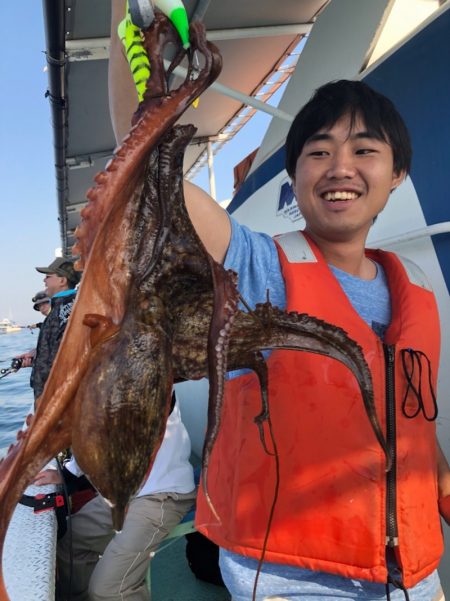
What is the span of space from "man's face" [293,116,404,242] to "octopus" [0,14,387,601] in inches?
35.0

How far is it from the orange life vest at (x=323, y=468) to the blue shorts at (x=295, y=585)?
76mm

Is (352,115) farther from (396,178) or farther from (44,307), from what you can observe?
(44,307)

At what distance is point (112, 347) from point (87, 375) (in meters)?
→ 0.08

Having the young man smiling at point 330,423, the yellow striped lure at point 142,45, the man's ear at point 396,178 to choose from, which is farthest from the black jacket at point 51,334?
the yellow striped lure at point 142,45

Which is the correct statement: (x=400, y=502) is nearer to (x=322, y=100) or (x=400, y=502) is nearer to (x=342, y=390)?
(x=342, y=390)

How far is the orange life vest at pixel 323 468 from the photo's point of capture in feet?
5.08

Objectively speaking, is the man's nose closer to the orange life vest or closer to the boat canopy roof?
the orange life vest

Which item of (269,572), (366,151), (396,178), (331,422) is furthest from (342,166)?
(269,572)

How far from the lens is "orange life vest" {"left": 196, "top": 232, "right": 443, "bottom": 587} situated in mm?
1547

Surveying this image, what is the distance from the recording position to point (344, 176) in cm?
176

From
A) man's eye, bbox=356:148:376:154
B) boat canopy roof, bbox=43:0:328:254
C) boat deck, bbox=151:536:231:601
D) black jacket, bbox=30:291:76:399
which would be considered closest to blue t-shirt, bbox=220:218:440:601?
man's eye, bbox=356:148:376:154

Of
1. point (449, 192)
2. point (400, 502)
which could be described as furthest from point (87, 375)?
point (449, 192)

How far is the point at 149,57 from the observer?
0.91 m

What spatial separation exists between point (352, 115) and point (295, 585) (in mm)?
1859
